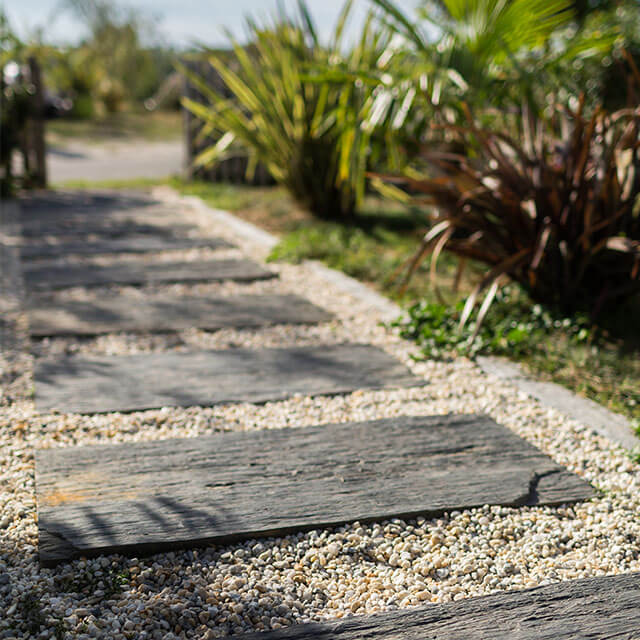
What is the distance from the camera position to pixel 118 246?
18.0 ft

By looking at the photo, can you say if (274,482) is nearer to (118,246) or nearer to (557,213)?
(557,213)

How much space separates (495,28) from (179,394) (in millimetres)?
2924

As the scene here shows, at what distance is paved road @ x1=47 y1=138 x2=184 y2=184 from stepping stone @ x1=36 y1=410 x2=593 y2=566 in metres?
8.13

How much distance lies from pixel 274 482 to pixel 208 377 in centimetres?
94

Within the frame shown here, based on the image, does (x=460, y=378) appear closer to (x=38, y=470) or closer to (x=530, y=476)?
(x=530, y=476)

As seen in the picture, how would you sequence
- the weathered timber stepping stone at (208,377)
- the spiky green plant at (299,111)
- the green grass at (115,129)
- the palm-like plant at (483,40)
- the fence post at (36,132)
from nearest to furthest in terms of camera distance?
the weathered timber stepping stone at (208,377) → the palm-like plant at (483,40) → the spiky green plant at (299,111) → the fence post at (36,132) → the green grass at (115,129)

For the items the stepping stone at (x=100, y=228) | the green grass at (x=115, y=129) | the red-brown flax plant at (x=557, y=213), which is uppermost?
the green grass at (x=115, y=129)

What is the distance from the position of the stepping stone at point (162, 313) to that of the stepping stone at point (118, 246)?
120 centimetres

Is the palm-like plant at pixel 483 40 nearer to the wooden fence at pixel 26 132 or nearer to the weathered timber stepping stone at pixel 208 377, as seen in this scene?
the weathered timber stepping stone at pixel 208 377

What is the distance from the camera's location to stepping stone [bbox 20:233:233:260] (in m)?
5.26

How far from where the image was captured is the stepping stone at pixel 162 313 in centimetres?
361

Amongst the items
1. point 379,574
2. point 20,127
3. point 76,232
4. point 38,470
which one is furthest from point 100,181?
point 379,574

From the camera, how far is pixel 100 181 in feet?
31.7

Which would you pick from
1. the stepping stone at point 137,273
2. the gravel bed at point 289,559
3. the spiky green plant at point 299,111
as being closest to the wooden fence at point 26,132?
the spiky green plant at point 299,111
